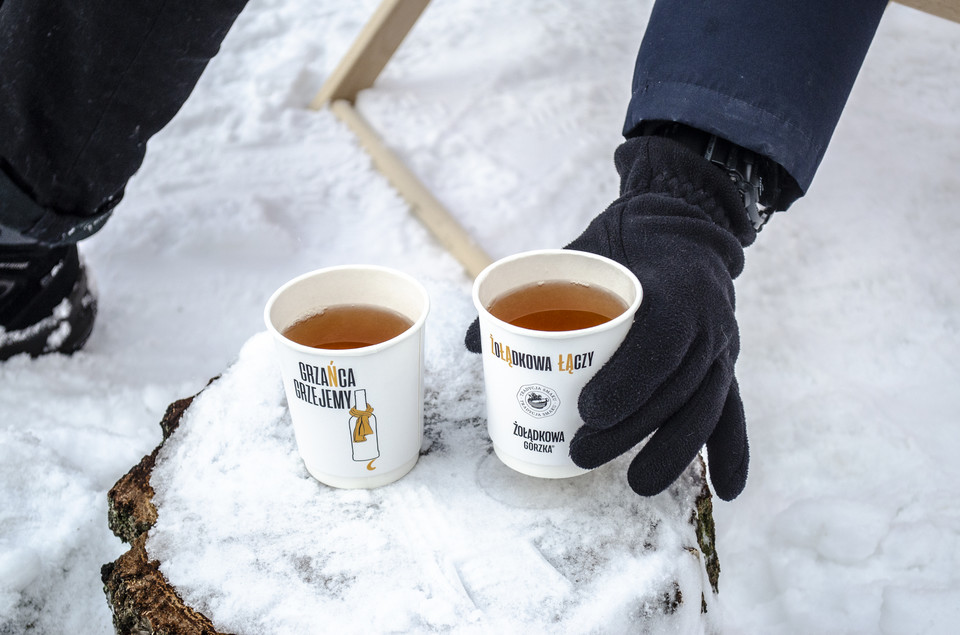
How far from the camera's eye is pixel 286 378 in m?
1.02

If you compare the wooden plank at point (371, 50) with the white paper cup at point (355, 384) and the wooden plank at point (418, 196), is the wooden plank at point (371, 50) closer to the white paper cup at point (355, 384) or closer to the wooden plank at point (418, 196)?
the wooden plank at point (418, 196)

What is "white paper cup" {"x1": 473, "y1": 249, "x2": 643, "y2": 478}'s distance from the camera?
95 centimetres

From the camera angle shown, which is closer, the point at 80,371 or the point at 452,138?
the point at 80,371

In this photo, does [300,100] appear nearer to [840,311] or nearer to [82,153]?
[82,153]

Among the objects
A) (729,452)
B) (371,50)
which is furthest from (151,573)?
(371,50)

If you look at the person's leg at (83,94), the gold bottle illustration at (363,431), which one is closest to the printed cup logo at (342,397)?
the gold bottle illustration at (363,431)

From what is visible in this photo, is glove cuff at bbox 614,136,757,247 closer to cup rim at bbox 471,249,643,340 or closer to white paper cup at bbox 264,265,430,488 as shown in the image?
cup rim at bbox 471,249,643,340

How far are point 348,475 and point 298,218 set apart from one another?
144cm

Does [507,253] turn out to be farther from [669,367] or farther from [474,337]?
[669,367]

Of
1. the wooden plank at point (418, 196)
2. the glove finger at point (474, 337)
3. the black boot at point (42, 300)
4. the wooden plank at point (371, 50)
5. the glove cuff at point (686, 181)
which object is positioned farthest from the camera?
the wooden plank at point (371, 50)

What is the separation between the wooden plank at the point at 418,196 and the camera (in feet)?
7.31

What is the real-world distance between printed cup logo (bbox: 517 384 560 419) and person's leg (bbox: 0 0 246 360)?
2.74 feet

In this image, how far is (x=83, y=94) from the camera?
1334 millimetres

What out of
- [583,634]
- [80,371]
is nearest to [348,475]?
[583,634]
